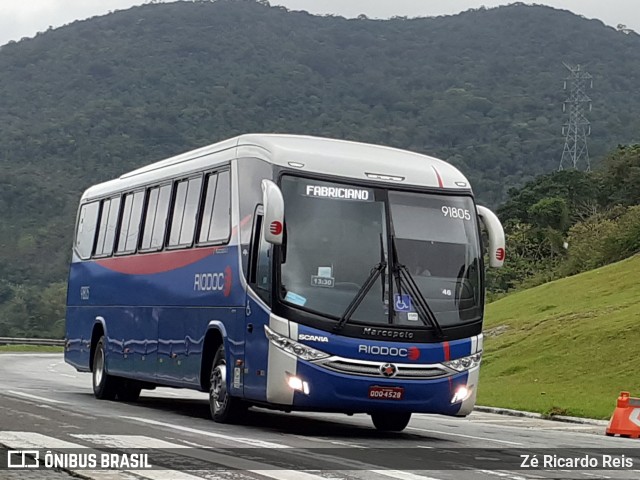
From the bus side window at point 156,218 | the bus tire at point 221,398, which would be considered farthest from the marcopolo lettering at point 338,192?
the bus side window at point 156,218

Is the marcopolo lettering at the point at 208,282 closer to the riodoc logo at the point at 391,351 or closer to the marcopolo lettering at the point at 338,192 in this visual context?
the marcopolo lettering at the point at 338,192

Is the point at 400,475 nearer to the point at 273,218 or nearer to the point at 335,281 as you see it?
the point at 335,281

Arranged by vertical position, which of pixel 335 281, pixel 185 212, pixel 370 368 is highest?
pixel 185 212

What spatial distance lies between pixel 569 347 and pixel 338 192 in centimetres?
2223

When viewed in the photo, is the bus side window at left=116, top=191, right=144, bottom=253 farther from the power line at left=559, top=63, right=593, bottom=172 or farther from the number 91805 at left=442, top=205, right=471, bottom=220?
the power line at left=559, top=63, right=593, bottom=172

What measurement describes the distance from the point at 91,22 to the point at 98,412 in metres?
162

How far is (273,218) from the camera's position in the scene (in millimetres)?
15953

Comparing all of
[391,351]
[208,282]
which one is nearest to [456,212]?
[391,351]

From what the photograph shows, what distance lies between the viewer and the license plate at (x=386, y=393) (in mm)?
16250

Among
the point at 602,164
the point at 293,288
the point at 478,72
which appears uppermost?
the point at 478,72

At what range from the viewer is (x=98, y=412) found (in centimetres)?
1959

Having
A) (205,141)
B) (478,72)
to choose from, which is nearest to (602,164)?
(205,141)

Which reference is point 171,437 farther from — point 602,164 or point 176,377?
point 602,164

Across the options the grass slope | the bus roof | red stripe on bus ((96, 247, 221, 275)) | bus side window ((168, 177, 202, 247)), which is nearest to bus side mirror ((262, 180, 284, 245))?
the bus roof
